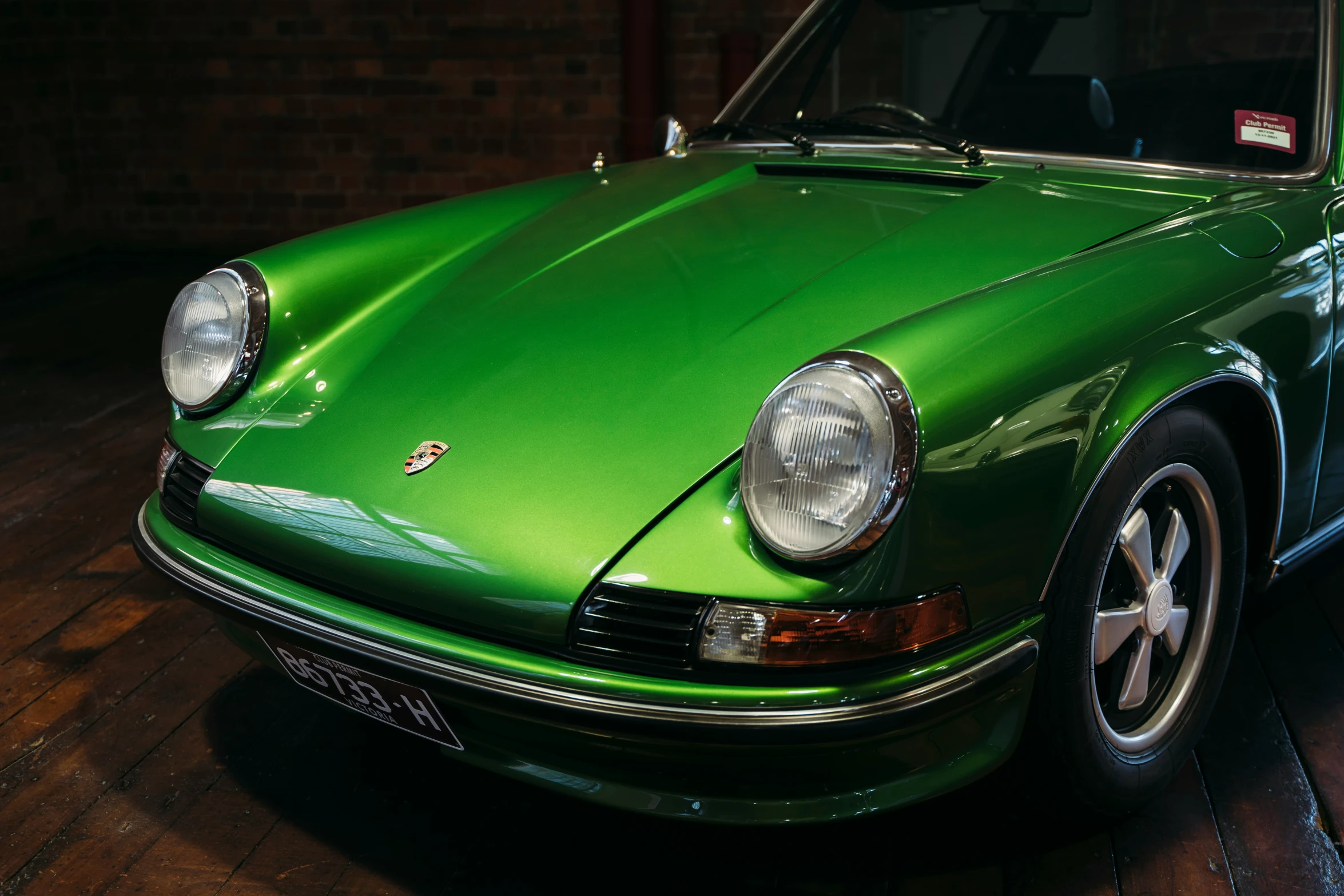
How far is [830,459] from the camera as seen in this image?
1.40m

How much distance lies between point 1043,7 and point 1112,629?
4.53ft

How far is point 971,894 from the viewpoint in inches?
66.8

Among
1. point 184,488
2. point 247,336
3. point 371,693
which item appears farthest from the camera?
point 247,336

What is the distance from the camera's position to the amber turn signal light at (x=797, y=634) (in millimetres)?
1380

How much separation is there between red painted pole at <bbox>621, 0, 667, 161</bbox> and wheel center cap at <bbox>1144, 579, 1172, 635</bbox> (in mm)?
4240

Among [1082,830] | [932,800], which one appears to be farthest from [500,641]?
[1082,830]

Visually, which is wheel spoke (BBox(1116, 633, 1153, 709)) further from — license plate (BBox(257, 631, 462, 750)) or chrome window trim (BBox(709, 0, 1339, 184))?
license plate (BBox(257, 631, 462, 750))

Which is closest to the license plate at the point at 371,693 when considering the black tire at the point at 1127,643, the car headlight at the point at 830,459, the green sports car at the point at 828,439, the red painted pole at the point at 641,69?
the green sports car at the point at 828,439

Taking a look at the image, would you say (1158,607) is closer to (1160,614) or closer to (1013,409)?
(1160,614)

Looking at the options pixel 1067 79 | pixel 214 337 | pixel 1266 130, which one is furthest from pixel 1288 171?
pixel 214 337

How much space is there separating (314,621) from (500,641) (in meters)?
0.29

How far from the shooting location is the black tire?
1567 mm

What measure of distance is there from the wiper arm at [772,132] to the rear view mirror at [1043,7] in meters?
0.48

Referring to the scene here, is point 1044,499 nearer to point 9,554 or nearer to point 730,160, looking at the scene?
point 730,160
